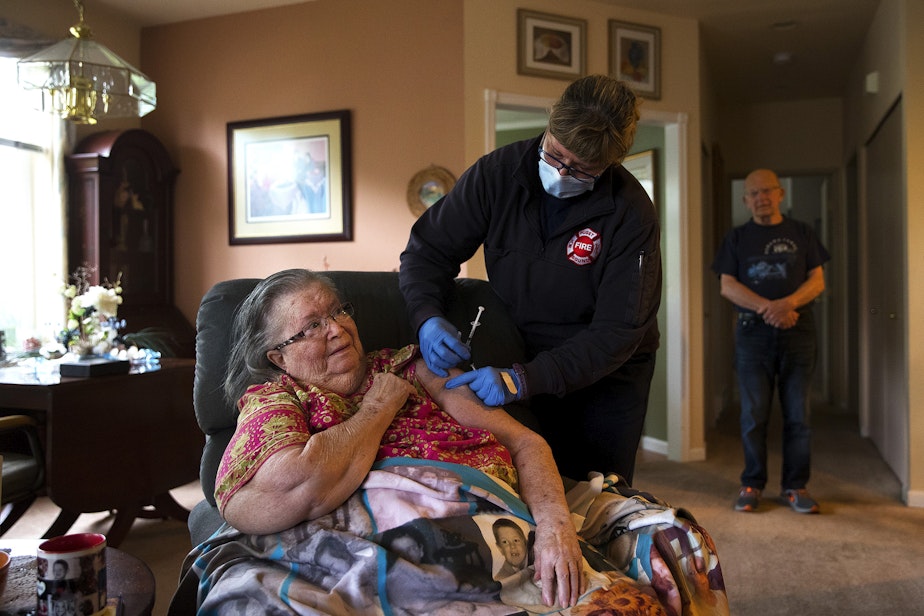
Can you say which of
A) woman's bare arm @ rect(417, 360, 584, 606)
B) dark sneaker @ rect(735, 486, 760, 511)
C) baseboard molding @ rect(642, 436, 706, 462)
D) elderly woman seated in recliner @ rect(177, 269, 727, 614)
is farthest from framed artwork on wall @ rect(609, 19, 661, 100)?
elderly woman seated in recliner @ rect(177, 269, 727, 614)

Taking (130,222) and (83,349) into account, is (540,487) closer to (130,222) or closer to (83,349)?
(83,349)

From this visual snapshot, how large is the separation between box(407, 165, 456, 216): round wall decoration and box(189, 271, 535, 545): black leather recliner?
2.01 m

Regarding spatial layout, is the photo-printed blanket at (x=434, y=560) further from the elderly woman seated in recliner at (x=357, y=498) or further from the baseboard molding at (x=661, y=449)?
the baseboard molding at (x=661, y=449)

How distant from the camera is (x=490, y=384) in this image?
4.97 feet

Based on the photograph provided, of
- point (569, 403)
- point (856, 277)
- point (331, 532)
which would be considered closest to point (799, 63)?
point (856, 277)

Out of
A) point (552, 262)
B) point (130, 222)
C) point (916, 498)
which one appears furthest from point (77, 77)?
point (916, 498)

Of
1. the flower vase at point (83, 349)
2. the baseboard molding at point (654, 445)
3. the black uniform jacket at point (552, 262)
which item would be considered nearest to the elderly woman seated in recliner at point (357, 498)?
the black uniform jacket at point (552, 262)

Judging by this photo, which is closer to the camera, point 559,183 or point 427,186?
point 559,183

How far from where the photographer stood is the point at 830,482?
3.77m

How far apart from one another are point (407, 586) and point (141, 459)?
81.4 inches

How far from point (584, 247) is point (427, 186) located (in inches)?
90.2

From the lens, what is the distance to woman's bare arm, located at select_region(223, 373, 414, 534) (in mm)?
1160

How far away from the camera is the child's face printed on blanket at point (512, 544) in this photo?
4.00ft

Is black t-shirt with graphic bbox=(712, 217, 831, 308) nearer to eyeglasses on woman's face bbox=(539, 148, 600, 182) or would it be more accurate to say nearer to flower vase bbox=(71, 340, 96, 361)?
eyeglasses on woman's face bbox=(539, 148, 600, 182)
